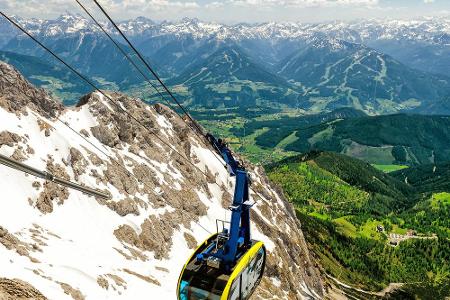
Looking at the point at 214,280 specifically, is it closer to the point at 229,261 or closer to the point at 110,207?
the point at 229,261

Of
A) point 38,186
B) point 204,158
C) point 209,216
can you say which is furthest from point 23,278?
point 204,158

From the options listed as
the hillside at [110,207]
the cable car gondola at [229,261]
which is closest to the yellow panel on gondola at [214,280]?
the cable car gondola at [229,261]

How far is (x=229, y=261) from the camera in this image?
129 feet

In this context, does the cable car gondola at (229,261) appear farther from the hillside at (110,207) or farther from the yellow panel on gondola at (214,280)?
the hillside at (110,207)

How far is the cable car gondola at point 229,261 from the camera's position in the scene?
3738 cm

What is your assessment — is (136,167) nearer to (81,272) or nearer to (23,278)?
(81,272)

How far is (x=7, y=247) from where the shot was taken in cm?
5119

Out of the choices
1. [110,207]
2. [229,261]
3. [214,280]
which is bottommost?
[110,207]

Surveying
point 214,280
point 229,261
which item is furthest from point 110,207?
point 214,280

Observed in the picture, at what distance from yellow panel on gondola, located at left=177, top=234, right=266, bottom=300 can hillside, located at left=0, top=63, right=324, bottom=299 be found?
1657 cm

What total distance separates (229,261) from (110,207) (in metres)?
52.5

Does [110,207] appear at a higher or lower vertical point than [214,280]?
lower

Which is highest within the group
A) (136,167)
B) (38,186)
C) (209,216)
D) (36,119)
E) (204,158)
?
(36,119)

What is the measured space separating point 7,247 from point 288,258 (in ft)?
283
